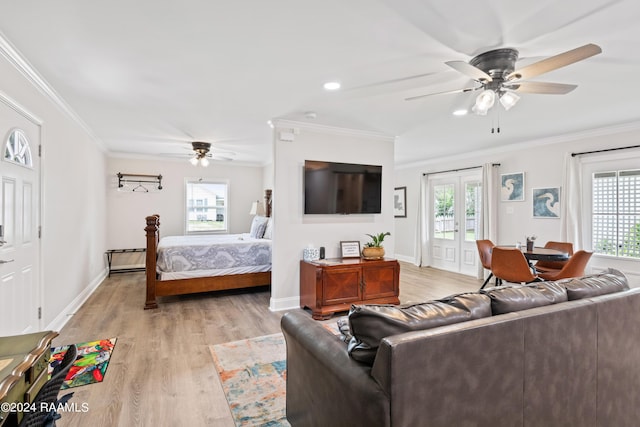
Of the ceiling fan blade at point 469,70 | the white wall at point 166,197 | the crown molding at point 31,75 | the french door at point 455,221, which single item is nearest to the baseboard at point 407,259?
the french door at point 455,221

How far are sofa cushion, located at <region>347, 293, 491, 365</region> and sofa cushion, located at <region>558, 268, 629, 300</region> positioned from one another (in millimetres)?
689

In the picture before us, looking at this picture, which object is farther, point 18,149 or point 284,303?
point 284,303

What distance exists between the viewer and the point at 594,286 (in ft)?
6.28

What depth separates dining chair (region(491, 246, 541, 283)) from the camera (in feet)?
13.6

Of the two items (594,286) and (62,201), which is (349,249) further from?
(62,201)

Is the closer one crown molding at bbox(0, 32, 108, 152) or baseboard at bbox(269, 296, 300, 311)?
crown molding at bbox(0, 32, 108, 152)

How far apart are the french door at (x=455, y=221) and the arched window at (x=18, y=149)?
6497 millimetres

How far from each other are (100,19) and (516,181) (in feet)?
19.4

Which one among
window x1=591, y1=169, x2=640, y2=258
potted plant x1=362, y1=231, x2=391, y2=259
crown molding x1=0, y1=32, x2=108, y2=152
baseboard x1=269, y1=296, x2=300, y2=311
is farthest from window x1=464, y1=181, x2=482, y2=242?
crown molding x1=0, y1=32, x2=108, y2=152

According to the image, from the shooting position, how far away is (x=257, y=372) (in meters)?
2.66

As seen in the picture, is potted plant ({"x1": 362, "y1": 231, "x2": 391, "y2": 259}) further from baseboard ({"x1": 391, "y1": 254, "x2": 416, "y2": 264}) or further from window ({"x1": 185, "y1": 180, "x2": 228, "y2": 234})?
window ({"x1": 185, "y1": 180, "x2": 228, "y2": 234})

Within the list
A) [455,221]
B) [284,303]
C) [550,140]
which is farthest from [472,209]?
[284,303]

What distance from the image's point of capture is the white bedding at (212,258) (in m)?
4.63

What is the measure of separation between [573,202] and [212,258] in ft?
17.2
